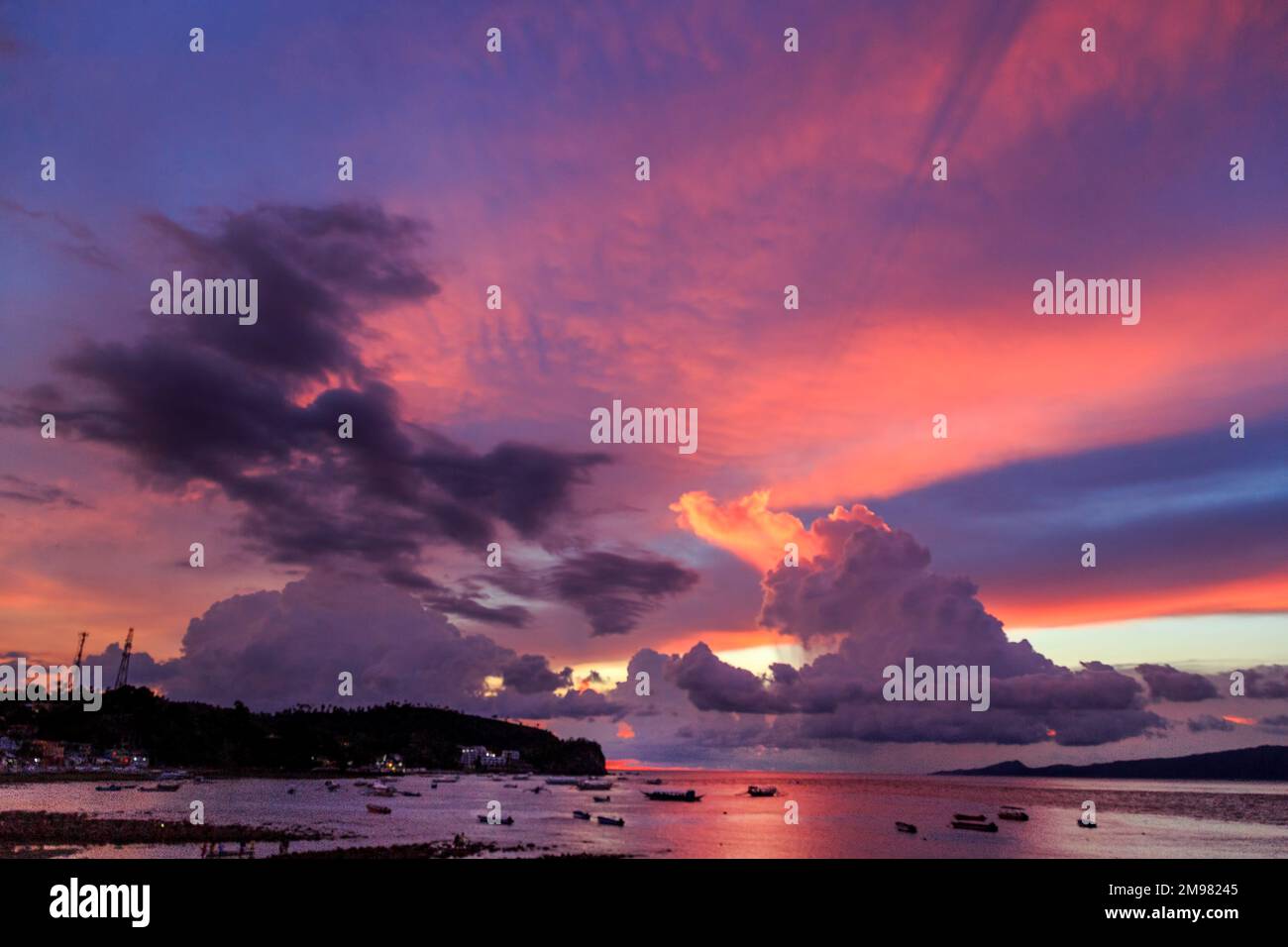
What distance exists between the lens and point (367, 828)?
96625mm

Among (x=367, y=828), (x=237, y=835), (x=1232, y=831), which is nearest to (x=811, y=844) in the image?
(x=367, y=828)

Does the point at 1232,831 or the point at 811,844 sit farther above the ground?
the point at 811,844

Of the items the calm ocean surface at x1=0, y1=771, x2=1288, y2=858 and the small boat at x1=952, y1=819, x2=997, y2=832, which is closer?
the calm ocean surface at x1=0, y1=771, x2=1288, y2=858

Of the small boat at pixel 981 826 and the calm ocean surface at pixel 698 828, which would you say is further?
the small boat at pixel 981 826
